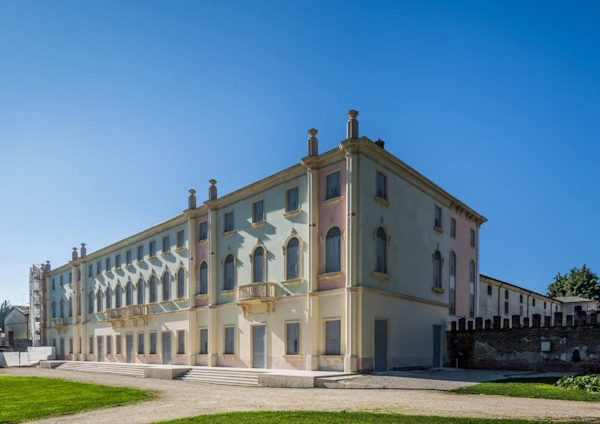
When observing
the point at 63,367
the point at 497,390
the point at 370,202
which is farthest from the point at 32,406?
the point at 63,367

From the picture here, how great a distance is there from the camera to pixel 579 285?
7394 centimetres

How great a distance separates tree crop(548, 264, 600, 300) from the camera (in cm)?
7325

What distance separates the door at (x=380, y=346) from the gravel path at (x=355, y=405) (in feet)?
20.5

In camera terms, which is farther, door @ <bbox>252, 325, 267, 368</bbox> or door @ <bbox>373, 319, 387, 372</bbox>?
door @ <bbox>252, 325, 267, 368</bbox>

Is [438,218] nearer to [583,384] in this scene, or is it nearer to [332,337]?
[332,337]

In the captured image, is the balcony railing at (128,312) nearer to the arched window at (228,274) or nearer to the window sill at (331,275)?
the arched window at (228,274)

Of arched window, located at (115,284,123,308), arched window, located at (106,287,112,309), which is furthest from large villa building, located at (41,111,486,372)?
arched window, located at (106,287,112,309)

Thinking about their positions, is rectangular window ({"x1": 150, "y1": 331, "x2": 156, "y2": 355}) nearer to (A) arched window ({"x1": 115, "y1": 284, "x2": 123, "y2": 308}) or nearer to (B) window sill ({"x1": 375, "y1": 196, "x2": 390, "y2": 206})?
(A) arched window ({"x1": 115, "y1": 284, "x2": 123, "y2": 308})

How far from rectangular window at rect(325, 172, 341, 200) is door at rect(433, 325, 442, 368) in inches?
441

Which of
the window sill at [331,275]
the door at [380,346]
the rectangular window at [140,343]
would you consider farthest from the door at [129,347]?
the door at [380,346]

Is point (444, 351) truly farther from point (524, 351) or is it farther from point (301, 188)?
point (301, 188)

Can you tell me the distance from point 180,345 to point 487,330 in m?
21.7

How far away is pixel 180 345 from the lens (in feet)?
127

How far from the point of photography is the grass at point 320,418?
11750 mm
